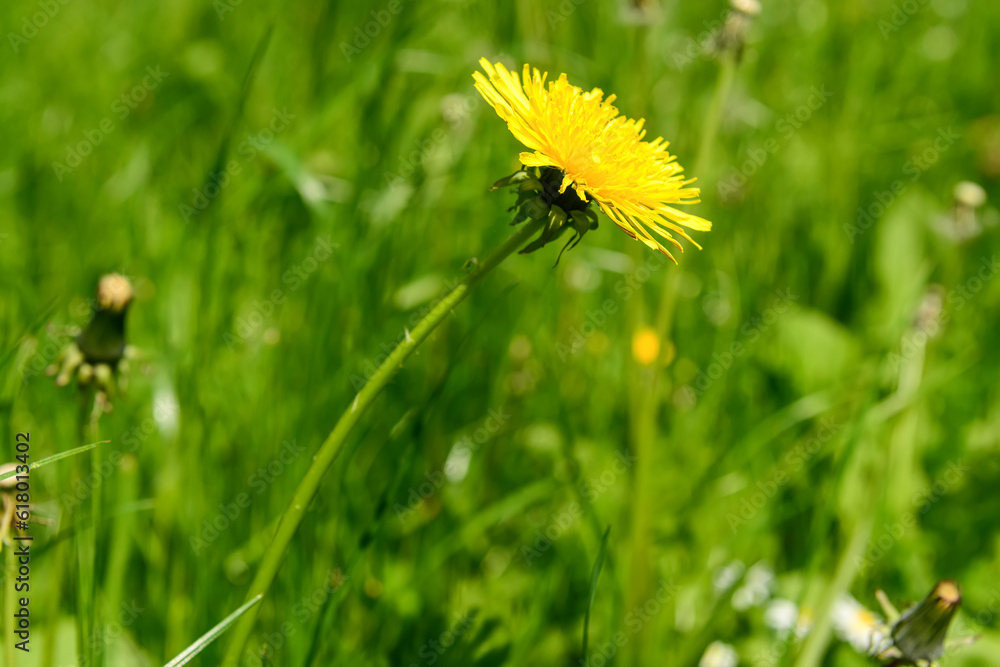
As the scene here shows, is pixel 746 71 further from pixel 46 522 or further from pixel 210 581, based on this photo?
pixel 46 522

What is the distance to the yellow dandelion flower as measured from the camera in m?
0.79

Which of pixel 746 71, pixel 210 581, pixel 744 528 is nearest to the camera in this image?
pixel 210 581

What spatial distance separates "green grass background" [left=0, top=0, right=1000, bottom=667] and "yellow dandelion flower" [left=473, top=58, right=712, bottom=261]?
0.37 metres

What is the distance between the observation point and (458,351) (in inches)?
44.7

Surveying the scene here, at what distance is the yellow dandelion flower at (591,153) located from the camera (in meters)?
0.79

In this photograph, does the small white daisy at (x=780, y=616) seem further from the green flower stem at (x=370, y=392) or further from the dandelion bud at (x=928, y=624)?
the green flower stem at (x=370, y=392)

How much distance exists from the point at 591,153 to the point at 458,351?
405 mm

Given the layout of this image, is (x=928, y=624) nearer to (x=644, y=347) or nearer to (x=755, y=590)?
(x=755, y=590)

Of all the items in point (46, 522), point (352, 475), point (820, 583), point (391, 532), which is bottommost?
point (820, 583)

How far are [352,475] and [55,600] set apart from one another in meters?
0.60

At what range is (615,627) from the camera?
4.47 feet

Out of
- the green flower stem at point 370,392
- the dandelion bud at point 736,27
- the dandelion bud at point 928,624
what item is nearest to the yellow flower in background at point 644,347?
the dandelion bud at point 736,27

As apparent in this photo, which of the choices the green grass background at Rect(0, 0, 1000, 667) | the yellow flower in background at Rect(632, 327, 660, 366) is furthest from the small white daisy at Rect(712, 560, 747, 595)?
the yellow flower in background at Rect(632, 327, 660, 366)

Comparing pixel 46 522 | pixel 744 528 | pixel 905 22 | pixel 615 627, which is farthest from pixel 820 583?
pixel 905 22
